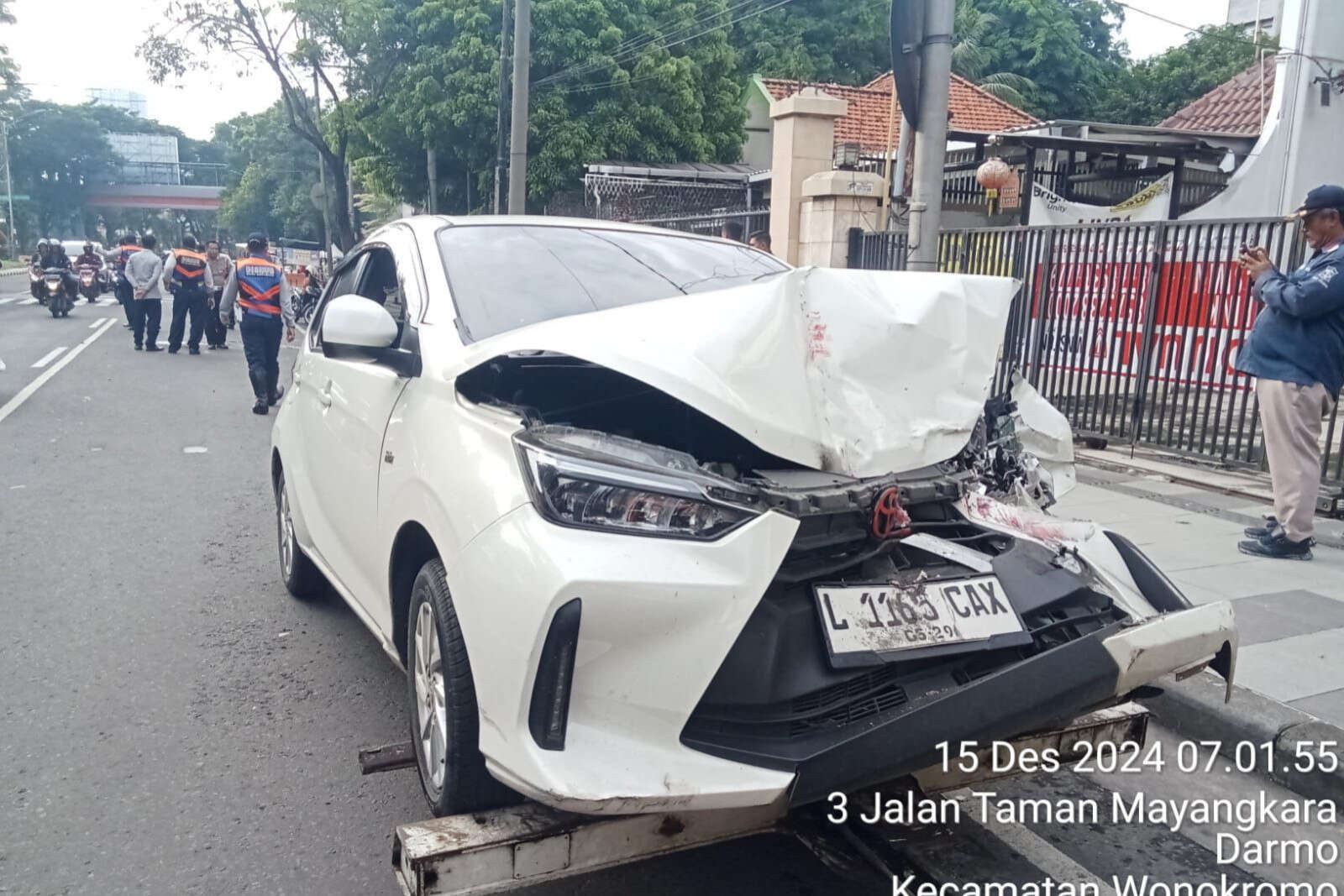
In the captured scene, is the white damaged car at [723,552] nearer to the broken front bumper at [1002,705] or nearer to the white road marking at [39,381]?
the broken front bumper at [1002,705]

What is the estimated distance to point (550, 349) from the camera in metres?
2.65

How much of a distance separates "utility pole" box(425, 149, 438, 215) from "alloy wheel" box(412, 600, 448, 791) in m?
24.3

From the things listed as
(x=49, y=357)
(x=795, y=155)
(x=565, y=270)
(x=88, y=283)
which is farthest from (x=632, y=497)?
(x=88, y=283)

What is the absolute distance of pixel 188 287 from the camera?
15.9 m

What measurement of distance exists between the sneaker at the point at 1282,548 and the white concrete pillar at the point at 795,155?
7.43 m

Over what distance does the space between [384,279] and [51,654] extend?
2.04 metres

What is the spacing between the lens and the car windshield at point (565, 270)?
136 inches

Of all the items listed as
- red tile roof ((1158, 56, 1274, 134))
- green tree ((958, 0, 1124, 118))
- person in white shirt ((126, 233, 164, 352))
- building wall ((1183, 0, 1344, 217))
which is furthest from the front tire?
green tree ((958, 0, 1124, 118))

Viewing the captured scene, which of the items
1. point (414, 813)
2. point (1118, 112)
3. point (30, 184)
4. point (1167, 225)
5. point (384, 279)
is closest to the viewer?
point (414, 813)

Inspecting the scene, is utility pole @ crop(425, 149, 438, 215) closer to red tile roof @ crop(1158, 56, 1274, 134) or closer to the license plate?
red tile roof @ crop(1158, 56, 1274, 134)

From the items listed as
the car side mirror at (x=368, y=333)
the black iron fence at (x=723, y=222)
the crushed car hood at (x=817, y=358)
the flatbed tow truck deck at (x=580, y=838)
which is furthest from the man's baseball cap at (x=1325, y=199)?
the black iron fence at (x=723, y=222)

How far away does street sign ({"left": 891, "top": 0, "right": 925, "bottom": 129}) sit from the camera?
596cm

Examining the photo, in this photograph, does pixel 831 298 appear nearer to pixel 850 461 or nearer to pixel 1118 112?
pixel 850 461

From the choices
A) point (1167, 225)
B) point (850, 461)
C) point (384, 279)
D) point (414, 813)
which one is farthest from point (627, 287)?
point (1167, 225)
